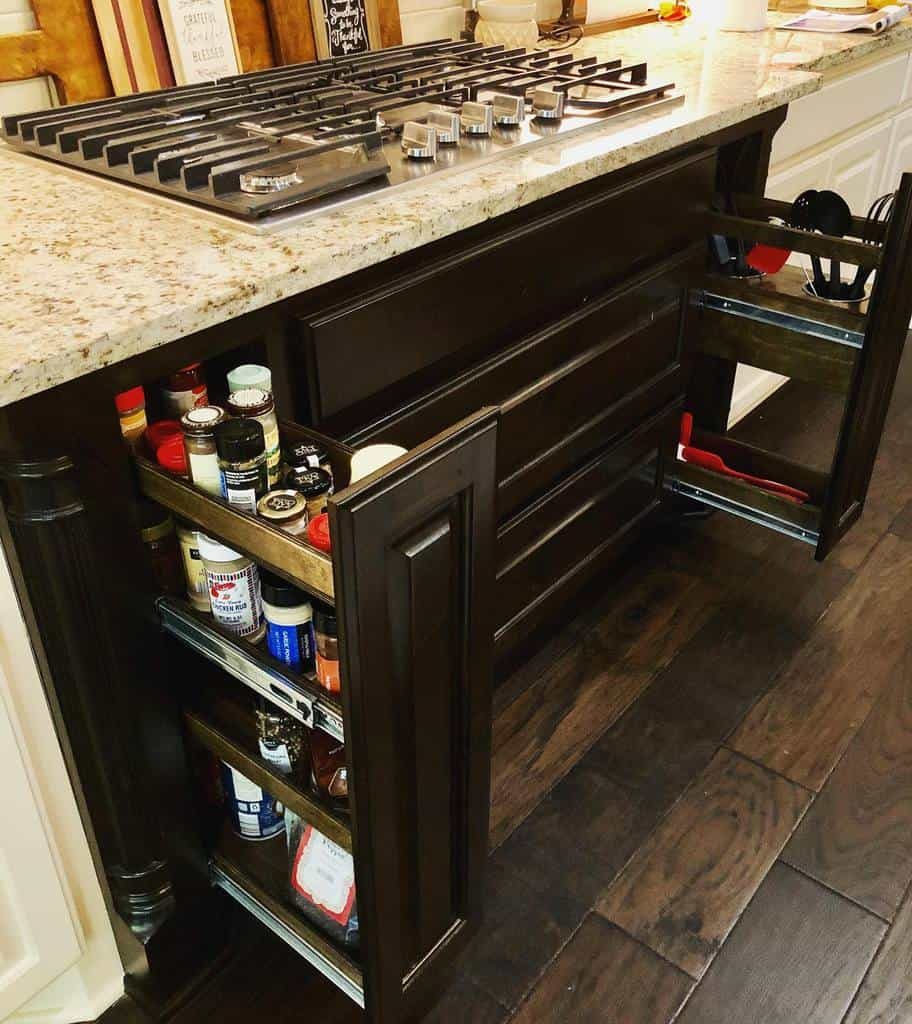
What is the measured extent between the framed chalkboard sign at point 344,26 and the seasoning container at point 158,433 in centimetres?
94

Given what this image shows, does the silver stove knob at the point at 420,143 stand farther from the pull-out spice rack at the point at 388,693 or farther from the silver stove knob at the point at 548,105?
the pull-out spice rack at the point at 388,693

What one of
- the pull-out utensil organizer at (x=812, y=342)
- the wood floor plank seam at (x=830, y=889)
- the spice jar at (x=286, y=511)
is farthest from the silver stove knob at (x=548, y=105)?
the wood floor plank seam at (x=830, y=889)

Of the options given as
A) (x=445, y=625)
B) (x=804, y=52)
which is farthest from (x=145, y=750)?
(x=804, y=52)

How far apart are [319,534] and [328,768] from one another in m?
0.33

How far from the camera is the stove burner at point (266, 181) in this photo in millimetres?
1038

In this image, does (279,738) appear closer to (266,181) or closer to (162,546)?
(162,546)

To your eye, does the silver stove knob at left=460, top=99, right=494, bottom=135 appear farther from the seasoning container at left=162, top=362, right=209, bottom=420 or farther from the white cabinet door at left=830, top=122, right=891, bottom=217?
the white cabinet door at left=830, top=122, right=891, bottom=217

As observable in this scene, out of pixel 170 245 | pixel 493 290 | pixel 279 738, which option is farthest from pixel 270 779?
pixel 493 290

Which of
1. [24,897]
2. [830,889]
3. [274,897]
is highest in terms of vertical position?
[24,897]

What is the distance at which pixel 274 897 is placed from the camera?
1.11 m

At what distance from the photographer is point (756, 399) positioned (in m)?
2.49

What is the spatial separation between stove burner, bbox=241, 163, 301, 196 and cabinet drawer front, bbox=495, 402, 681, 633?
59 cm

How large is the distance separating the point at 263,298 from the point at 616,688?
1.04 metres

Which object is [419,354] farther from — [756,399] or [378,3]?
[756,399]
